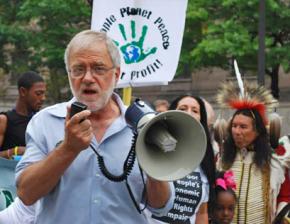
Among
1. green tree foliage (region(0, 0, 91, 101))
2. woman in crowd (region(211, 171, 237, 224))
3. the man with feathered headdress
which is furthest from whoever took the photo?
green tree foliage (region(0, 0, 91, 101))

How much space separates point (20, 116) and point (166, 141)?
3.90 metres

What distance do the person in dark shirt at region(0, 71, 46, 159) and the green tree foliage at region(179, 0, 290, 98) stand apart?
45.2 ft

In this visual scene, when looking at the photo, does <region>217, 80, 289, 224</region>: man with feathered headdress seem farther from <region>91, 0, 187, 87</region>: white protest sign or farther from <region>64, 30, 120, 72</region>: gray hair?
<region>64, 30, 120, 72</region>: gray hair

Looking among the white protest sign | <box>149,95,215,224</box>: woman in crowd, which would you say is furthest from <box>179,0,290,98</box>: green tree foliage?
<box>149,95,215,224</box>: woman in crowd

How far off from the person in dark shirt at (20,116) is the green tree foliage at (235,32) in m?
13.8

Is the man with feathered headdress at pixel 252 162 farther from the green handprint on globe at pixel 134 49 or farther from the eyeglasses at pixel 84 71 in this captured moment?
the eyeglasses at pixel 84 71

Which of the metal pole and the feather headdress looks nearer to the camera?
the feather headdress

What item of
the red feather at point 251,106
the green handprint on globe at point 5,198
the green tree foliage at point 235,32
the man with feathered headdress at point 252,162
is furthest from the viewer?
the green tree foliage at point 235,32

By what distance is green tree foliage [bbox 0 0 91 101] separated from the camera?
73.5ft

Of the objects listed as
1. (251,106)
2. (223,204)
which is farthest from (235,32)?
(223,204)

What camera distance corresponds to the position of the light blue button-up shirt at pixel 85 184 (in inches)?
114

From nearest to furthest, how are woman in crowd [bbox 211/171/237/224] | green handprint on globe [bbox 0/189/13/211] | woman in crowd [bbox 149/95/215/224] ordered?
1. woman in crowd [bbox 149/95/215/224]
2. green handprint on globe [bbox 0/189/13/211]
3. woman in crowd [bbox 211/171/237/224]

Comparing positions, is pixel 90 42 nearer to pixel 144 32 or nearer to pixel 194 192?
pixel 194 192

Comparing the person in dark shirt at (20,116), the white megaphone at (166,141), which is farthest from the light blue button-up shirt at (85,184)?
the person in dark shirt at (20,116)
